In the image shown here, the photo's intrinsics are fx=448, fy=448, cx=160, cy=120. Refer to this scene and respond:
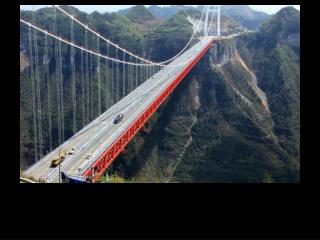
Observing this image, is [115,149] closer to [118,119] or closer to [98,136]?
[98,136]

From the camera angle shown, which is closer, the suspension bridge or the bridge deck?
the bridge deck

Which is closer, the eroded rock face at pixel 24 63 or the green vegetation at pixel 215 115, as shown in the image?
the green vegetation at pixel 215 115

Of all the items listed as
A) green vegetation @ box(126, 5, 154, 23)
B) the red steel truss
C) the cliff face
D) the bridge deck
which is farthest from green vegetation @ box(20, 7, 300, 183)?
green vegetation @ box(126, 5, 154, 23)

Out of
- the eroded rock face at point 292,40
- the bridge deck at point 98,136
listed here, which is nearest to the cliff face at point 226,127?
the eroded rock face at point 292,40

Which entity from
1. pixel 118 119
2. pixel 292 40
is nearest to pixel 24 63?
pixel 118 119

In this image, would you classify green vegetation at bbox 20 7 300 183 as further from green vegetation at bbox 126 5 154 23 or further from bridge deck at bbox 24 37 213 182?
green vegetation at bbox 126 5 154 23

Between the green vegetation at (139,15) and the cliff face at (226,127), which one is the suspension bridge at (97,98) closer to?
the cliff face at (226,127)

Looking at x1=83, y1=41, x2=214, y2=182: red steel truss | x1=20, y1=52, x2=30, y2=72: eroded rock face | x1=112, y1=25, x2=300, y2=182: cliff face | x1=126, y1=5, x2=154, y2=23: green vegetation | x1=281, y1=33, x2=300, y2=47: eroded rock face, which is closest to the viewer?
x1=83, y1=41, x2=214, y2=182: red steel truss
